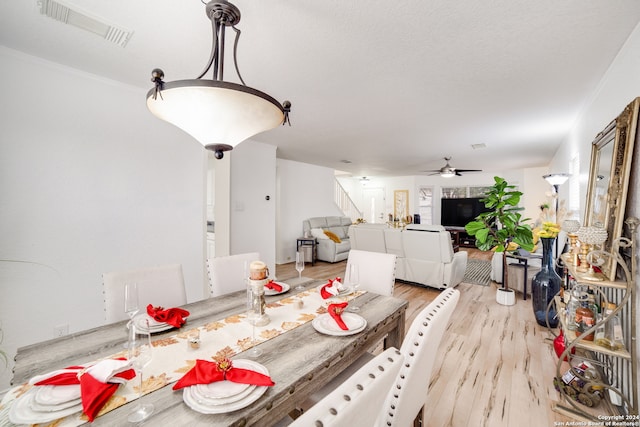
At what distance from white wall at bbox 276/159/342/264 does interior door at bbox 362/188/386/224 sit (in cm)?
370

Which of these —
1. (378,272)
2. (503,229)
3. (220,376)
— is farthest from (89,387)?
(503,229)

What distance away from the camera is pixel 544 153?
18.2 feet

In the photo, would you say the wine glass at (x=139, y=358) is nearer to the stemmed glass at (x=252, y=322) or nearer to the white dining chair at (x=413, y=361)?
the stemmed glass at (x=252, y=322)

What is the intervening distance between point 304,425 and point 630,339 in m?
2.13

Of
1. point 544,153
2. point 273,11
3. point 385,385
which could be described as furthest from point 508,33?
point 544,153

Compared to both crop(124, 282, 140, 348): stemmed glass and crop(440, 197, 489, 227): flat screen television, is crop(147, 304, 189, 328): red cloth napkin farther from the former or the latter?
crop(440, 197, 489, 227): flat screen television

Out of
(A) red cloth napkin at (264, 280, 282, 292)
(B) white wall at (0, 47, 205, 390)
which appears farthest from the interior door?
(A) red cloth napkin at (264, 280, 282, 292)

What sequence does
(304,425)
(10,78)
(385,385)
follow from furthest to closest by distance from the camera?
(10,78) < (385,385) < (304,425)

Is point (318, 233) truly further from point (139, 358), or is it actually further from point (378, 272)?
point (139, 358)

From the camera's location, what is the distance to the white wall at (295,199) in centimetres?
634

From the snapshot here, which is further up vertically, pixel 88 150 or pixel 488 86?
pixel 488 86

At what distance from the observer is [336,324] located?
1379 millimetres

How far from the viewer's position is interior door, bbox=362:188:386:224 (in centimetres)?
1083

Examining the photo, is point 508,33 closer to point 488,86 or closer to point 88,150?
point 488,86
